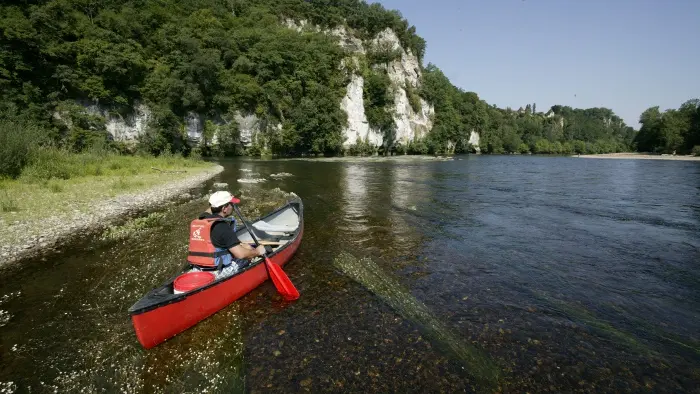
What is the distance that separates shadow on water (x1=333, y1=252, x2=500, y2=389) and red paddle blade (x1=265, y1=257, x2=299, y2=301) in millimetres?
1806

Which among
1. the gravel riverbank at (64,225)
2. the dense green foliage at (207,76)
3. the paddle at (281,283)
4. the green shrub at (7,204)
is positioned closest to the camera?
the paddle at (281,283)

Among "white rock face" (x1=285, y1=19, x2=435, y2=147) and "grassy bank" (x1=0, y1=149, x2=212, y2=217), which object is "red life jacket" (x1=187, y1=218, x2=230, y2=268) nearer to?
"grassy bank" (x1=0, y1=149, x2=212, y2=217)

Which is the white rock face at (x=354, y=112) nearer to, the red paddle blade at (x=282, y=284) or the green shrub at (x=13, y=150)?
the green shrub at (x=13, y=150)

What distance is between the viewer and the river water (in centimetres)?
518

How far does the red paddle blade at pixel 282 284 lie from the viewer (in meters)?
7.44

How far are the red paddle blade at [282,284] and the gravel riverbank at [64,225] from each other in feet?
23.4

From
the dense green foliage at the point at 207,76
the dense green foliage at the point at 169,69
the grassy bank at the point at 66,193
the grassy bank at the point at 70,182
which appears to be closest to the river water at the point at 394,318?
the grassy bank at the point at 66,193

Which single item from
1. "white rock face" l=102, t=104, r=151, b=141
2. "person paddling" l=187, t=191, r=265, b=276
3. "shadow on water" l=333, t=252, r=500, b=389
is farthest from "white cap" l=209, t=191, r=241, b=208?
"white rock face" l=102, t=104, r=151, b=141

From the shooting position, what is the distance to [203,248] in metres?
6.61

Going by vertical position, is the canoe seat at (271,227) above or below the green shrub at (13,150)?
below

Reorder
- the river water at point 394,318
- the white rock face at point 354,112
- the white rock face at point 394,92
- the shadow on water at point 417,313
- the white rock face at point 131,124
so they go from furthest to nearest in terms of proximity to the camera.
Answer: the white rock face at point 394,92, the white rock face at point 354,112, the white rock face at point 131,124, the shadow on water at point 417,313, the river water at point 394,318

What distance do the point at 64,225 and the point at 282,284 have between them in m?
9.52

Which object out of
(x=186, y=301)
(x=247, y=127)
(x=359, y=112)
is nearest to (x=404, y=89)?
(x=359, y=112)

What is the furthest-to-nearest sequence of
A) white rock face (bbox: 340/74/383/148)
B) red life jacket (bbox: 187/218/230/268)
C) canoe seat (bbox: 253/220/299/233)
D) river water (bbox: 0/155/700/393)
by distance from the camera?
1. white rock face (bbox: 340/74/383/148)
2. canoe seat (bbox: 253/220/299/233)
3. red life jacket (bbox: 187/218/230/268)
4. river water (bbox: 0/155/700/393)
